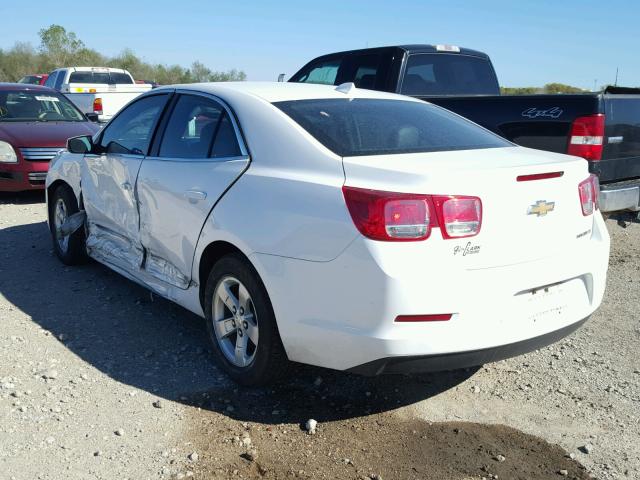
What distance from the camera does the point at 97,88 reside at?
17672 millimetres

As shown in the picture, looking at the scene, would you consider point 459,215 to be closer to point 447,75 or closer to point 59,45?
point 447,75

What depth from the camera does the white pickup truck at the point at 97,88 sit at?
1473cm

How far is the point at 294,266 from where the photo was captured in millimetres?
3295

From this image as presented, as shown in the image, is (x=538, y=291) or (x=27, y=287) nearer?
(x=538, y=291)

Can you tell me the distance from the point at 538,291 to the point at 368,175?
0.99 m

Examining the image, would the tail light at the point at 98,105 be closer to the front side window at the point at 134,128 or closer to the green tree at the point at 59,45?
the front side window at the point at 134,128

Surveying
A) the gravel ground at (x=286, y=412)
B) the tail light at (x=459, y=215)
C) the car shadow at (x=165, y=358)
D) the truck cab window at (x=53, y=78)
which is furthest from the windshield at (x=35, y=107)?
the tail light at (x=459, y=215)

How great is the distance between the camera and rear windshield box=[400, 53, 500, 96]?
25.5 ft

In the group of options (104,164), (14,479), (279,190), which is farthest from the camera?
(104,164)

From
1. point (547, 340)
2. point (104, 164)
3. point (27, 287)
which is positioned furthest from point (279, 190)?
point (27, 287)

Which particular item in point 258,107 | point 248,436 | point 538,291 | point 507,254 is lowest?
point 248,436

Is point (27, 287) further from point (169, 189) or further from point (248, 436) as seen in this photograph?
point (248, 436)

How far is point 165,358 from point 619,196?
3.87 m

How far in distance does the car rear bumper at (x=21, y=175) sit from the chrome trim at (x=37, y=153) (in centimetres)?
6
